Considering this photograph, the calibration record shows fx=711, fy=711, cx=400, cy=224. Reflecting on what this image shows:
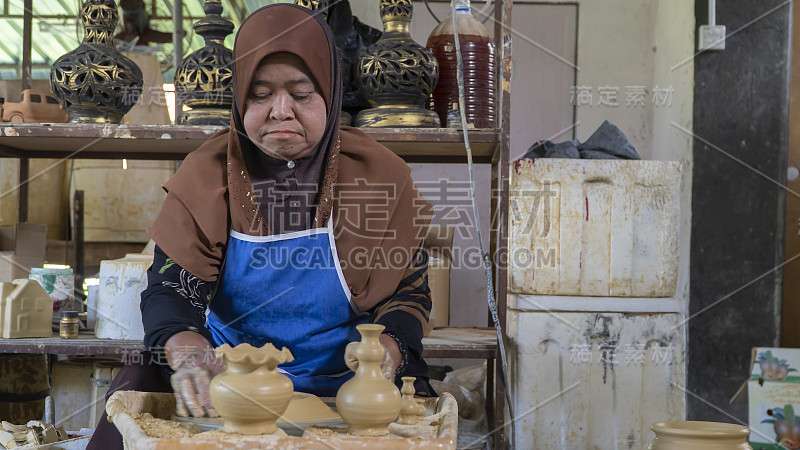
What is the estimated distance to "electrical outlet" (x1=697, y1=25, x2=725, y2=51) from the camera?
373 centimetres

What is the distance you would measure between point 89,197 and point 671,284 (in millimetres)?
5687

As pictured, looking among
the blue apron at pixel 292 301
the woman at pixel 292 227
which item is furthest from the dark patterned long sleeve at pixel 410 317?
the blue apron at pixel 292 301

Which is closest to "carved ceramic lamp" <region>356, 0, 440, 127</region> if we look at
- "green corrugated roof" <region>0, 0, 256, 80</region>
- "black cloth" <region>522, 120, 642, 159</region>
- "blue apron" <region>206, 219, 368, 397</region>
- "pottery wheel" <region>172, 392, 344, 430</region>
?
"black cloth" <region>522, 120, 642, 159</region>

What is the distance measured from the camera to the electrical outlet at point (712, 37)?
3.73 metres

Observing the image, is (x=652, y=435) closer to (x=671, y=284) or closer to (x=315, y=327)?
(x=671, y=284)

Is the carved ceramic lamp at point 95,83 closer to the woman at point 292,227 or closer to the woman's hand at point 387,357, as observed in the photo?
the woman at point 292,227

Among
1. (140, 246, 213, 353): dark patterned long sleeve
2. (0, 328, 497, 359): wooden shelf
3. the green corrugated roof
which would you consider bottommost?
(0, 328, 497, 359): wooden shelf

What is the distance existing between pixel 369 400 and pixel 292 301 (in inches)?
26.6

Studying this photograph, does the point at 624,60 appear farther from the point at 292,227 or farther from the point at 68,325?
the point at 68,325

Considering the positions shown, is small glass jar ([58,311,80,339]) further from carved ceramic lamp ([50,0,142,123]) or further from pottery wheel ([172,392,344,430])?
pottery wheel ([172,392,344,430])

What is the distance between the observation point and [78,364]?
Answer: 3145mm

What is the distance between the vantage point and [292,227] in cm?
207

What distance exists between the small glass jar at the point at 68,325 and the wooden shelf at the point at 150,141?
0.69 m

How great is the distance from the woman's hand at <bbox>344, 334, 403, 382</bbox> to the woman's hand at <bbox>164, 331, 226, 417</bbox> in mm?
286
